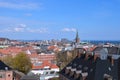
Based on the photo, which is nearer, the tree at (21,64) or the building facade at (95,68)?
the building facade at (95,68)

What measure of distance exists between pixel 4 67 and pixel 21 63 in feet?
51.6

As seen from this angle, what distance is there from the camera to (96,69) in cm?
3944

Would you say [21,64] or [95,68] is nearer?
[95,68]

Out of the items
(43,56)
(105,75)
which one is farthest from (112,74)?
(43,56)

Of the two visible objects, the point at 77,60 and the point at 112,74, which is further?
the point at 77,60

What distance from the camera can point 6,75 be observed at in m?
57.1

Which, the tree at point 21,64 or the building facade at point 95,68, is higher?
the building facade at point 95,68

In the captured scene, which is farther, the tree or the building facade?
the tree

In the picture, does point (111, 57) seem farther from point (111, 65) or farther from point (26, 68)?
point (26, 68)

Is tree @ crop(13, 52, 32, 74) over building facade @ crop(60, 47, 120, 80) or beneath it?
beneath

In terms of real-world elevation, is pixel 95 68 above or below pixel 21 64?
above

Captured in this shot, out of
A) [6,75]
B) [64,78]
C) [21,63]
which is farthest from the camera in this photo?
[21,63]

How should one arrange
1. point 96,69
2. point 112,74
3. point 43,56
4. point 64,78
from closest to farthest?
point 112,74 → point 96,69 → point 64,78 → point 43,56

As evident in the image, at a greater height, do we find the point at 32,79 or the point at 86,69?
the point at 86,69
